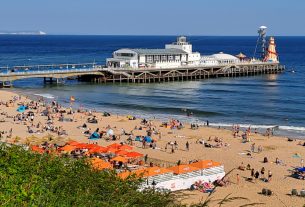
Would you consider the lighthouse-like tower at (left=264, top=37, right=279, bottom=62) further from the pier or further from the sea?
the sea

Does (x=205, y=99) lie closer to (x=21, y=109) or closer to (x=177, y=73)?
(x=177, y=73)

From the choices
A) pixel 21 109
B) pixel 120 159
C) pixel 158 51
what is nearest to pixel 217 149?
pixel 120 159

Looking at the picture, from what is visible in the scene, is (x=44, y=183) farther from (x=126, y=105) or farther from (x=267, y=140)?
(x=126, y=105)

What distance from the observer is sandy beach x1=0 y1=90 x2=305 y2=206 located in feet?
83.8

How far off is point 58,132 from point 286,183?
1829 centimetres

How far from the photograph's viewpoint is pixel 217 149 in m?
35.0

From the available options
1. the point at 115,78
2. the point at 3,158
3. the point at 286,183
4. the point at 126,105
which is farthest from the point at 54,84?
the point at 3,158

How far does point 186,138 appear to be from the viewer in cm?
3853

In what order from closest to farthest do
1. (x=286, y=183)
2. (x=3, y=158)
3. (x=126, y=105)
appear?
(x=3, y=158) < (x=286, y=183) < (x=126, y=105)

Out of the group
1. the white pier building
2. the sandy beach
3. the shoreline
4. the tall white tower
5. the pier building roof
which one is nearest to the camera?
the sandy beach

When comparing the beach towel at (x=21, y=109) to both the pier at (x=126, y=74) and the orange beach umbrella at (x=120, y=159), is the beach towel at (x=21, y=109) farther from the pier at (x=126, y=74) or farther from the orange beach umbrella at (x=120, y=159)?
the orange beach umbrella at (x=120, y=159)

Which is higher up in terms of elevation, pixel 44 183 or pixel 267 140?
pixel 44 183

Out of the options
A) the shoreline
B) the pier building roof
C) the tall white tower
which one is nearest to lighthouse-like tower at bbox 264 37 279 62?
the tall white tower

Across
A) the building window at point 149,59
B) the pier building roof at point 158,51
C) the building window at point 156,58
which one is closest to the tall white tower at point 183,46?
the pier building roof at point 158,51
